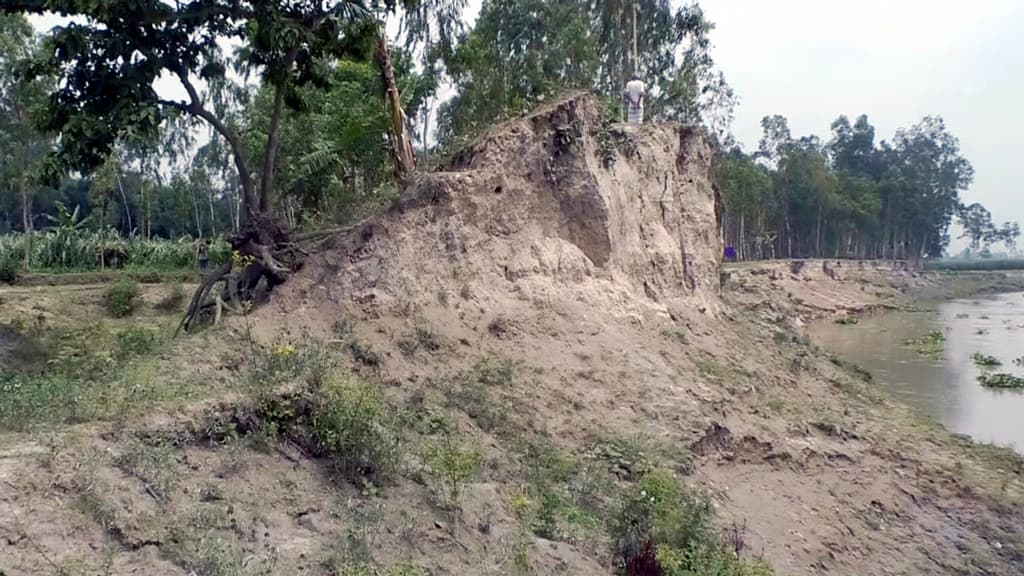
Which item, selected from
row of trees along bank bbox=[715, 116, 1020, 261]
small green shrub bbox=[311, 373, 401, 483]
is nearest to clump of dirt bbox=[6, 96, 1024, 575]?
small green shrub bbox=[311, 373, 401, 483]

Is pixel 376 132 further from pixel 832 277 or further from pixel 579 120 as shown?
pixel 832 277

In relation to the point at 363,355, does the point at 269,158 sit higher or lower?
higher

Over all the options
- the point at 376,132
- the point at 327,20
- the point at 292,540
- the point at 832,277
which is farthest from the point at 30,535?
the point at 832,277

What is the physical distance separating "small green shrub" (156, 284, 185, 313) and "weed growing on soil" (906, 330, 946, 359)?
82.9 feet

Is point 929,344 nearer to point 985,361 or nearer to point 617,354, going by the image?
point 985,361

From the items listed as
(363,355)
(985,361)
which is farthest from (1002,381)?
(363,355)

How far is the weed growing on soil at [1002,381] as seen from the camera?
875 inches

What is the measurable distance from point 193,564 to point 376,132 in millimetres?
12428

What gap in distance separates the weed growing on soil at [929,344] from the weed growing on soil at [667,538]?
958 inches

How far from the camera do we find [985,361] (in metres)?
26.7

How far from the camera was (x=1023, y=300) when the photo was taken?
2518 inches

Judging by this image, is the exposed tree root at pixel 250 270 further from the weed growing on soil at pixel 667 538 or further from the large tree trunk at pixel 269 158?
the weed growing on soil at pixel 667 538

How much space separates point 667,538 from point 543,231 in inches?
250

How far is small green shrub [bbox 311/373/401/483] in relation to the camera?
720 cm
